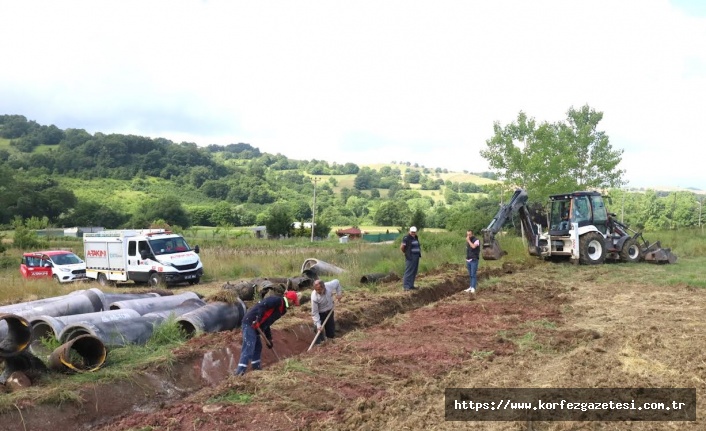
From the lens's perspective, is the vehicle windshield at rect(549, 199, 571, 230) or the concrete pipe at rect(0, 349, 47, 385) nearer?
the concrete pipe at rect(0, 349, 47, 385)

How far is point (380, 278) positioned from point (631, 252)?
10.6m

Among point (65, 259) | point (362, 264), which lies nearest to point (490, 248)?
point (362, 264)

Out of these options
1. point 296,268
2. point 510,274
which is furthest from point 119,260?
point 510,274

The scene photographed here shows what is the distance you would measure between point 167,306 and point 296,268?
10972mm

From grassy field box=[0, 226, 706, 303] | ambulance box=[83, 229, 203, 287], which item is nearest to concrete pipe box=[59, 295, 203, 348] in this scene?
grassy field box=[0, 226, 706, 303]

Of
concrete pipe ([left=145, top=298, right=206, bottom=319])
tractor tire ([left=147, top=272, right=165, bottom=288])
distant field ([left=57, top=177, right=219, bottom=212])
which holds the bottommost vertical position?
tractor tire ([left=147, top=272, right=165, bottom=288])

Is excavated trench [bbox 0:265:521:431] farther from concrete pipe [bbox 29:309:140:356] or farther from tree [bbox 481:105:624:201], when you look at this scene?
tree [bbox 481:105:624:201]

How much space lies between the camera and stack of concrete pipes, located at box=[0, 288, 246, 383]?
326 inches

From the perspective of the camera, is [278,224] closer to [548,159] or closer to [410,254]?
[548,159]

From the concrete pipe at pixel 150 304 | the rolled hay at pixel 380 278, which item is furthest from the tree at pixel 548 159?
the concrete pipe at pixel 150 304

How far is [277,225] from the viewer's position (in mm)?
64188

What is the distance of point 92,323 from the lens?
9.52m

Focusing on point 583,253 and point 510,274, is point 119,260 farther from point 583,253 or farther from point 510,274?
point 583,253

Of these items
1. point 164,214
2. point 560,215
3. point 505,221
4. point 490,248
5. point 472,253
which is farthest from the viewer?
point 164,214
